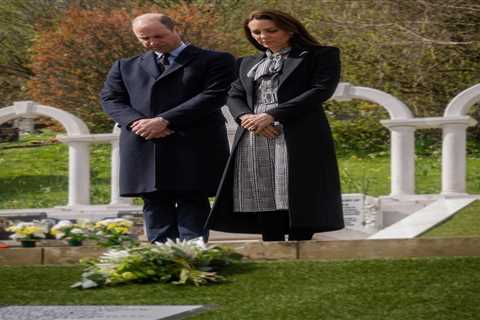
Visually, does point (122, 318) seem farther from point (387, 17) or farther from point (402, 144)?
point (387, 17)

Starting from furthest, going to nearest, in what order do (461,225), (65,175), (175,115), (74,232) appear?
(65,175) < (461,225) < (74,232) < (175,115)

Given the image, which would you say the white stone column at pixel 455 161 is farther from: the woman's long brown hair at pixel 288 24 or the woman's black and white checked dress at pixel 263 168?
the woman's black and white checked dress at pixel 263 168

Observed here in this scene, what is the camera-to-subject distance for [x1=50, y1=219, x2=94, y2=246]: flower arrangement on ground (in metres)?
10.7

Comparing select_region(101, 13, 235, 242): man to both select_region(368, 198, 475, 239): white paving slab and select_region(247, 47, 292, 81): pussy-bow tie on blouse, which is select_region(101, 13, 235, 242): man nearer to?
select_region(247, 47, 292, 81): pussy-bow tie on blouse

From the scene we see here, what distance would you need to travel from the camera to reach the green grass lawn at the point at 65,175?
64.0 feet

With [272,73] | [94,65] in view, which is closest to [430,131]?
[94,65]

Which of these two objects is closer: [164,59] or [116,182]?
[164,59]

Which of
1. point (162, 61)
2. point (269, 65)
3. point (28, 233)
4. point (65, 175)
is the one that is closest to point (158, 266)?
point (269, 65)

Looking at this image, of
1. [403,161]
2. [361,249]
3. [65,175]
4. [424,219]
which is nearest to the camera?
[361,249]

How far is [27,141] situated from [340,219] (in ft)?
70.9

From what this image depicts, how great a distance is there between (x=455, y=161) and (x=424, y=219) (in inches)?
68.2

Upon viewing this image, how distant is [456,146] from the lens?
44.8 ft

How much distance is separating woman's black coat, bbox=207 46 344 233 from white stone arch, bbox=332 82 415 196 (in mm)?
6821

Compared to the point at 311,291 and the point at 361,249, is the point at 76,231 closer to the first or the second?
the point at 361,249
